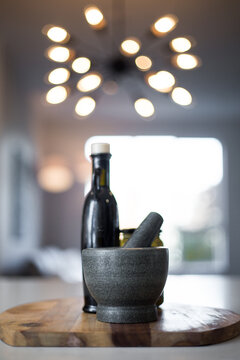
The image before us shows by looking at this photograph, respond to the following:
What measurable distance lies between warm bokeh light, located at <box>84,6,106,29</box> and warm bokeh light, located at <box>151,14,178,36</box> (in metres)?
0.26

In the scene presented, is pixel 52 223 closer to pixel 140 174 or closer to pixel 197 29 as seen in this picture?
pixel 140 174

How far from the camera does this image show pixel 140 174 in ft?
22.4

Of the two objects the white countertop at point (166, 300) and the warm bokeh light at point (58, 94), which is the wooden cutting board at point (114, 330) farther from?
the warm bokeh light at point (58, 94)

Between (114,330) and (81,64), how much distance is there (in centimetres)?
193

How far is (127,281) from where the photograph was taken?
78cm

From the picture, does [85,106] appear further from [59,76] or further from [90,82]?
[59,76]

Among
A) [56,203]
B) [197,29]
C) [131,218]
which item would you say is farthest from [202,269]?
[197,29]

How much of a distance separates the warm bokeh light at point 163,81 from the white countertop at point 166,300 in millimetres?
1046

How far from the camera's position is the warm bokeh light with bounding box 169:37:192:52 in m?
2.44

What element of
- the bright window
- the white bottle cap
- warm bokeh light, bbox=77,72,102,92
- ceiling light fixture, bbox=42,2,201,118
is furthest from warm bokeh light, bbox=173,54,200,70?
the bright window

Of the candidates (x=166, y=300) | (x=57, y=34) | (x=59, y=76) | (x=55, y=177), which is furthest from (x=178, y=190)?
(x=166, y=300)

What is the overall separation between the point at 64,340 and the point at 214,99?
5.78 meters

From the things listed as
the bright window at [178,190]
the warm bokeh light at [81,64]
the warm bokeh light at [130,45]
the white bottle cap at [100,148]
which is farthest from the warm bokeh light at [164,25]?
the bright window at [178,190]

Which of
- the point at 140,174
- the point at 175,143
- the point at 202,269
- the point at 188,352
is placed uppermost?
the point at 175,143
